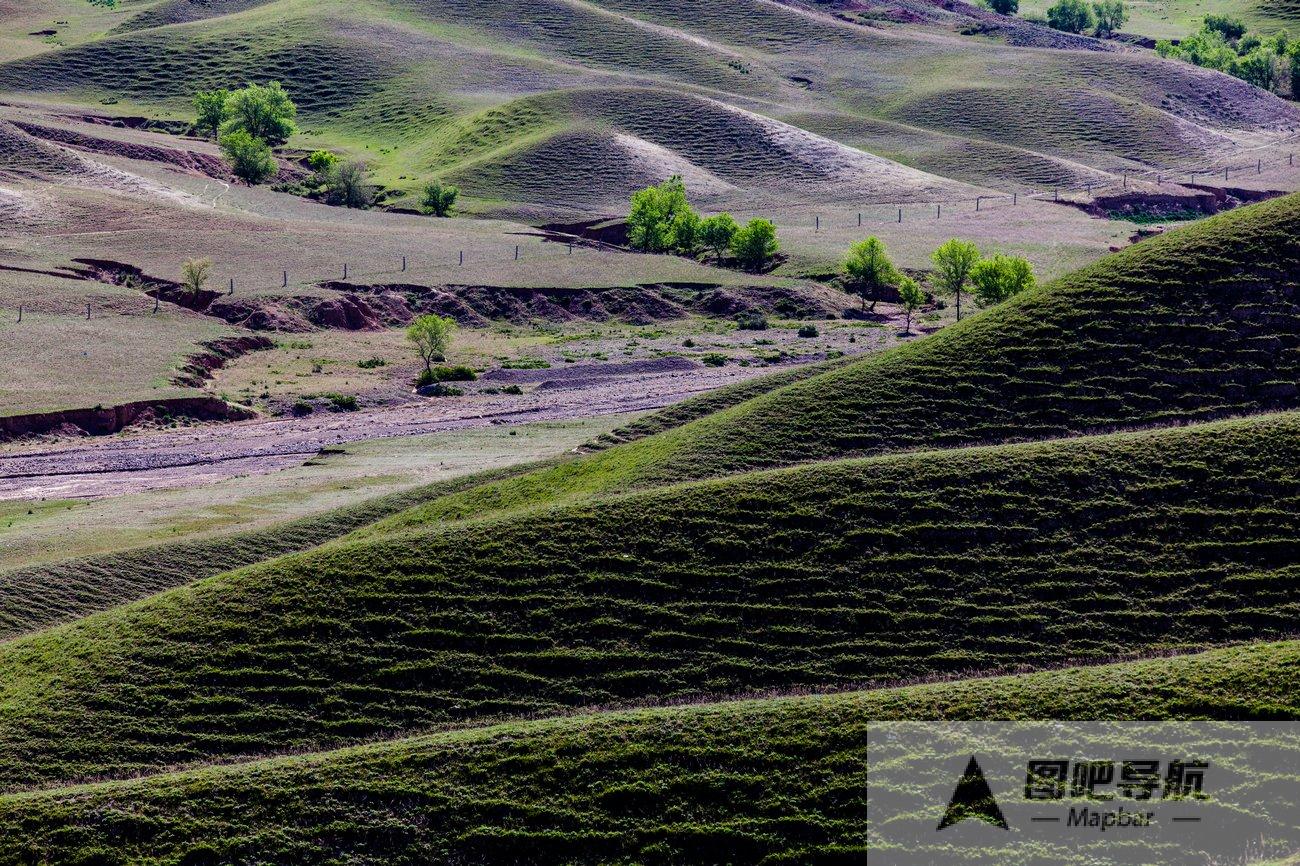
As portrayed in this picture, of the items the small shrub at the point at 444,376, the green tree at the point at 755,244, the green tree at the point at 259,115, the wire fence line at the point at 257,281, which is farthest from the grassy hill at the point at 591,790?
the green tree at the point at 259,115

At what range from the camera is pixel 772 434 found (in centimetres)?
5641

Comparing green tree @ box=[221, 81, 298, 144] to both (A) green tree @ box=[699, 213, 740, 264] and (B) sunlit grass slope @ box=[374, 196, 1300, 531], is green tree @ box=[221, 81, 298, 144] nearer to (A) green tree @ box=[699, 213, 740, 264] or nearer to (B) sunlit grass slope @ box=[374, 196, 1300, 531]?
(A) green tree @ box=[699, 213, 740, 264]

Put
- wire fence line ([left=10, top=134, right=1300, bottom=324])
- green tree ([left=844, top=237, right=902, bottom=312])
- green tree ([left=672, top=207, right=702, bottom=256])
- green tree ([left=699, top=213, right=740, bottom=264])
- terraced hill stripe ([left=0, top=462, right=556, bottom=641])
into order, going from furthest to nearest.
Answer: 1. green tree ([left=672, top=207, right=702, bottom=256])
2. green tree ([left=699, top=213, right=740, bottom=264])
3. green tree ([left=844, top=237, right=902, bottom=312])
4. wire fence line ([left=10, top=134, right=1300, bottom=324])
5. terraced hill stripe ([left=0, top=462, right=556, bottom=641])

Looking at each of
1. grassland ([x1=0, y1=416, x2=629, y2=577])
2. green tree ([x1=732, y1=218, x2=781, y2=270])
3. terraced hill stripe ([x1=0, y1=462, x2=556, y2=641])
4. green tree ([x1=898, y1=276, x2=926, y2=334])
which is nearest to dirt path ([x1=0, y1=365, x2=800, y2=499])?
grassland ([x1=0, y1=416, x2=629, y2=577])

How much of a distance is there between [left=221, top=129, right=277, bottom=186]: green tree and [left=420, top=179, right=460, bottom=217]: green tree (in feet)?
71.8

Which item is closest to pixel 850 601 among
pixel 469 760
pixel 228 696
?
pixel 469 760

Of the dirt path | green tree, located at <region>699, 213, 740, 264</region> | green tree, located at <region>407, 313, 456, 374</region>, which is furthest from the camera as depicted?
green tree, located at <region>699, 213, 740, 264</region>

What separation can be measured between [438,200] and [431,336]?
47.2m

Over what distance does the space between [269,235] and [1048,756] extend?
371 feet

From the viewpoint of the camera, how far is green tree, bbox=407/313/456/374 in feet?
344

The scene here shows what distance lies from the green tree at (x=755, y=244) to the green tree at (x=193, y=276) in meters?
48.0

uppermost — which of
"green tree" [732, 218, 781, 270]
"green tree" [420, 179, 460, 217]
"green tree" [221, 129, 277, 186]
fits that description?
"green tree" [221, 129, 277, 186]

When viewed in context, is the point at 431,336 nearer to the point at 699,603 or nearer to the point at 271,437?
the point at 271,437

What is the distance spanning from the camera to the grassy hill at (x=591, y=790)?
106ft
